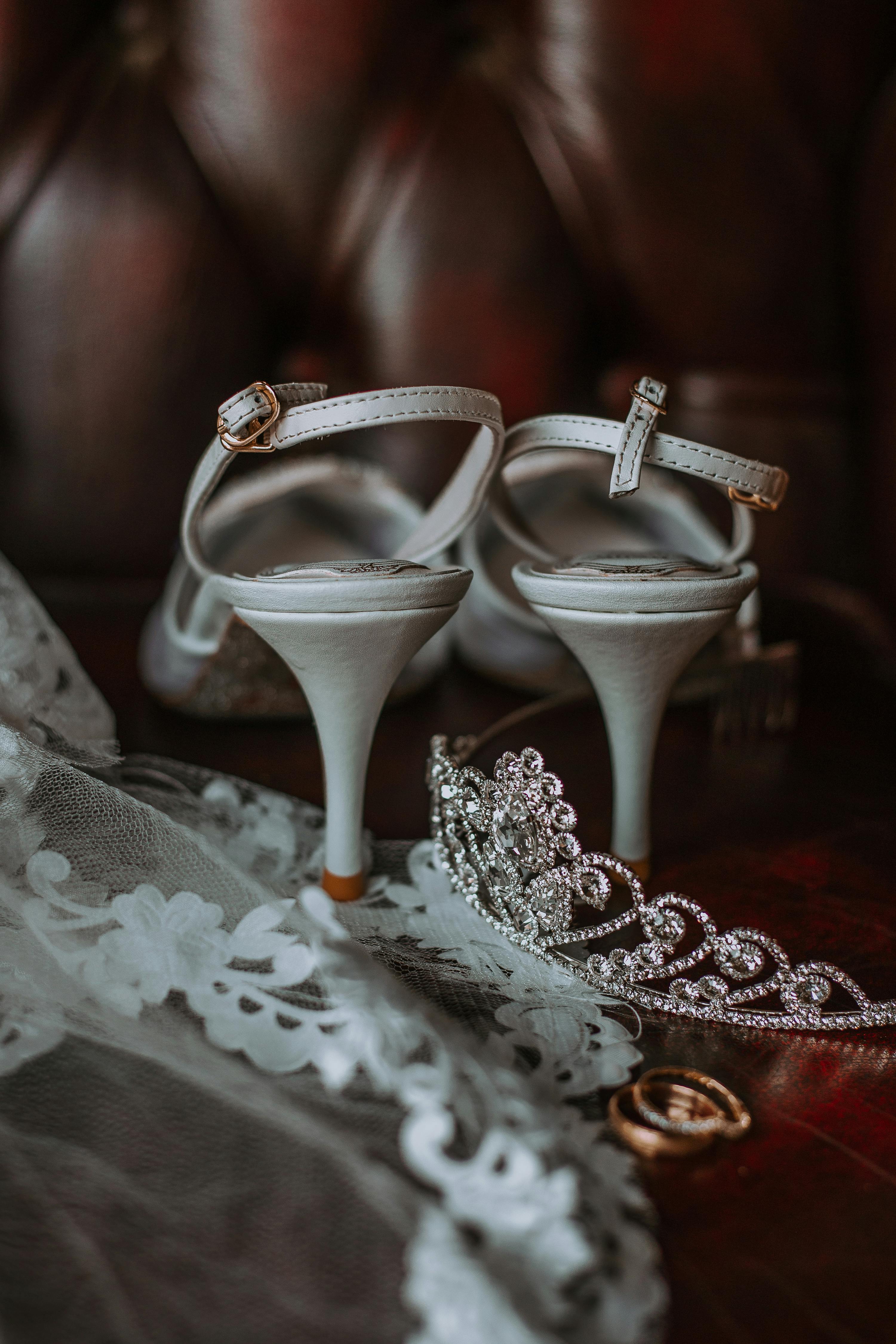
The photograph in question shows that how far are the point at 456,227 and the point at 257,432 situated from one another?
50 centimetres

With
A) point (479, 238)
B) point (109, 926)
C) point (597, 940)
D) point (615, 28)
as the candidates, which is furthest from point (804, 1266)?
point (615, 28)

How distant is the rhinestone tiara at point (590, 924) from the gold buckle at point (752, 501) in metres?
0.23

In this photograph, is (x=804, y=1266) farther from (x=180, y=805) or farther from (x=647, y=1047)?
(x=180, y=805)

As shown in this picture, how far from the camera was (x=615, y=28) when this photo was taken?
0.86 metres

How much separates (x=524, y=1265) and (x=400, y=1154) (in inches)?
2.3

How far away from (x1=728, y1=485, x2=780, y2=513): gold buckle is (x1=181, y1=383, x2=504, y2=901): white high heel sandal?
0.15 metres

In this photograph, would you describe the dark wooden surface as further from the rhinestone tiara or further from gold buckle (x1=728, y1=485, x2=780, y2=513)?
gold buckle (x1=728, y1=485, x2=780, y2=513)

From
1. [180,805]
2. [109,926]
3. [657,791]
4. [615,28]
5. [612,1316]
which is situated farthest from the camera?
[615,28]

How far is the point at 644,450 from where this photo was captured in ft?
1.78

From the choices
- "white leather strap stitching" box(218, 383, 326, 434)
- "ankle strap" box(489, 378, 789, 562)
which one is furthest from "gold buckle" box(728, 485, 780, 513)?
"white leather strap stitching" box(218, 383, 326, 434)

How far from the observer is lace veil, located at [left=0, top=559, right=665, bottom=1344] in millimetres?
262

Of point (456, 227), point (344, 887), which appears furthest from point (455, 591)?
point (456, 227)

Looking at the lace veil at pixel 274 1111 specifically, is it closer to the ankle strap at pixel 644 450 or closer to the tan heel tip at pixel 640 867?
the tan heel tip at pixel 640 867

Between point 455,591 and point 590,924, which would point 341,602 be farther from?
point 590,924
